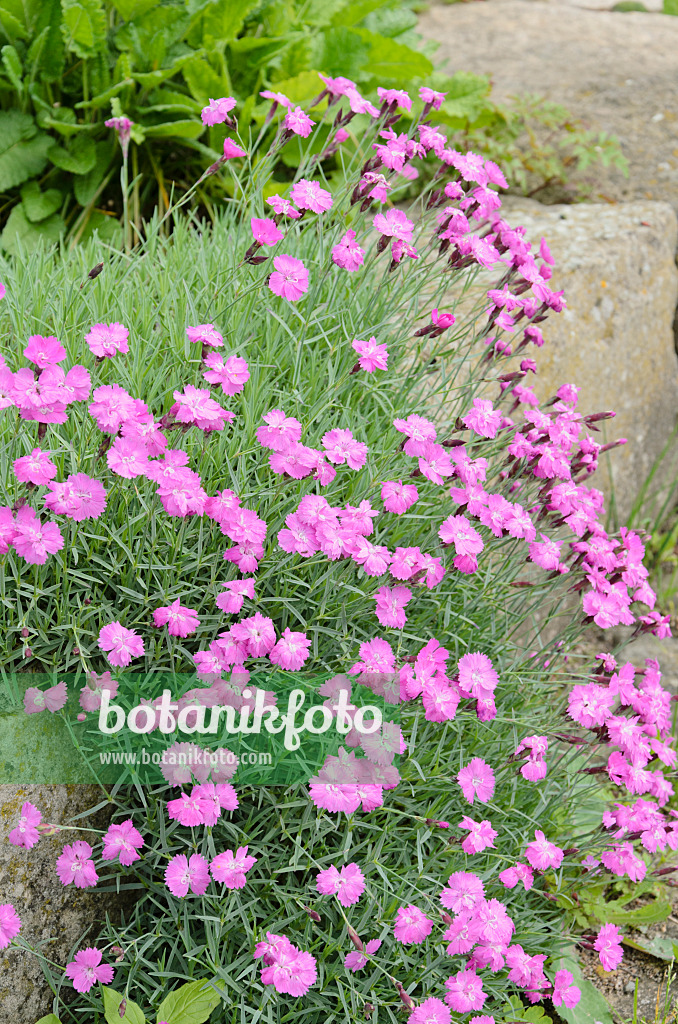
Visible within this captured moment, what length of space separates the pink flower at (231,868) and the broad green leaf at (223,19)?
2.80 meters

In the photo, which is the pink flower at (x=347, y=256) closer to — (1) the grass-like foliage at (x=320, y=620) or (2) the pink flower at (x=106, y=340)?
(1) the grass-like foliage at (x=320, y=620)

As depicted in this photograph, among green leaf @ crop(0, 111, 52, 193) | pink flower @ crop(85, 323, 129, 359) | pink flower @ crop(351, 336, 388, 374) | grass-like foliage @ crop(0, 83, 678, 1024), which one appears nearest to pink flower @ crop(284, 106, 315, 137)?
grass-like foliage @ crop(0, 83, 678, 1024)

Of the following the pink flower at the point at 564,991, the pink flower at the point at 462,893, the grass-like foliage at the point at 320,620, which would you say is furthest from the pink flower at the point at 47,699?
the pink flower at the point at 564,991

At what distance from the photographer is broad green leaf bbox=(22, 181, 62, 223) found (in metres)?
2.92

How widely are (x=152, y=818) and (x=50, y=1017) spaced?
0.35 meters

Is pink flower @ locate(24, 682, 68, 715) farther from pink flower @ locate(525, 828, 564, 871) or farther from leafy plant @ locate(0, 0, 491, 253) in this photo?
leafy plant @ locate(0, 0, 491, 253)

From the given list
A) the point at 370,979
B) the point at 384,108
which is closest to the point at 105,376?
the point at 384,108

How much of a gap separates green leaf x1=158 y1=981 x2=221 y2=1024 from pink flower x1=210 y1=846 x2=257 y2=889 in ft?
0.65

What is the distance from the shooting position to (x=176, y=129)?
2879 millimetres

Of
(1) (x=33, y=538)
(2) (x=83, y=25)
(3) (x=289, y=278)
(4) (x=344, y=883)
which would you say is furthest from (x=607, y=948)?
(2) (x=83, y=25)

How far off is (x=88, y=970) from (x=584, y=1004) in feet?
3.45

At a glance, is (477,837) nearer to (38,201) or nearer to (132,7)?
(38,201)

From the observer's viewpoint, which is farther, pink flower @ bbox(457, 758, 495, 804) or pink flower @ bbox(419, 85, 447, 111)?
pink flower @ bbox(419, 85, 447, 111)

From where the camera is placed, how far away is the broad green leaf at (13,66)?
2.76 metres
